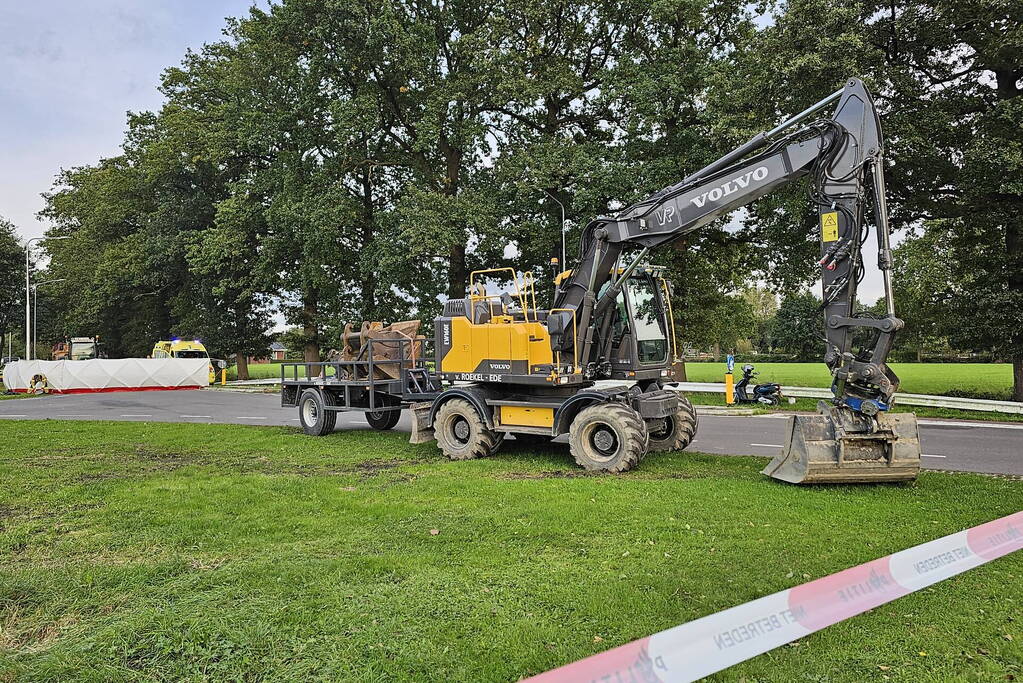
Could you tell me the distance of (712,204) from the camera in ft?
31.7

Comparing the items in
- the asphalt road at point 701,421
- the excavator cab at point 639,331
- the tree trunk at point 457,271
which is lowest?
the asphalt road at point 701,421

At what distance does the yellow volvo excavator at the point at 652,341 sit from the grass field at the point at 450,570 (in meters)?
0.68

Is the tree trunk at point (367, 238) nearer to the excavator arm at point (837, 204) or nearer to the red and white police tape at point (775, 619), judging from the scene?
the excavator arm at point (837, 204)

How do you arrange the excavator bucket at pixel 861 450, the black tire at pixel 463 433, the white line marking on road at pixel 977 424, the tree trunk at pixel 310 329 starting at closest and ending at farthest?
the excavator bucket at pixel 861 450 → the black tire at pixel 463 433 → the white line marking on road at pixel 977 424 → the tree trunk at pixel 310 329

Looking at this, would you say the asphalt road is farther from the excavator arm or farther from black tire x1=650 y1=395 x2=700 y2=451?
the excavator arm

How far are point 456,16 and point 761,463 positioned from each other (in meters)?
21.4

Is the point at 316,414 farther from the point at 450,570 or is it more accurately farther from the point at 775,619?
the point at 775,619

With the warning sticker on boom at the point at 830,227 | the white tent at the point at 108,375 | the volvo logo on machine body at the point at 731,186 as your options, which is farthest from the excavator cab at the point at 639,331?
the white tent at the point at 108,375

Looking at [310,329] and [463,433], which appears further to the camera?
[310,329]

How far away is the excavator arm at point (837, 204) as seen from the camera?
8.09 metres

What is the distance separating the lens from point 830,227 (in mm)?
8664

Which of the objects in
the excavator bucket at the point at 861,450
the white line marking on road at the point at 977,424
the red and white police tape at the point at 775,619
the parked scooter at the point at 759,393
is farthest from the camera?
the parked scooter at the point at 759,393

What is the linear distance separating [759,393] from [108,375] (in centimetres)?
2937

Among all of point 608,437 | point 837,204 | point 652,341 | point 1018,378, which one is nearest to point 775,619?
point 608,437
